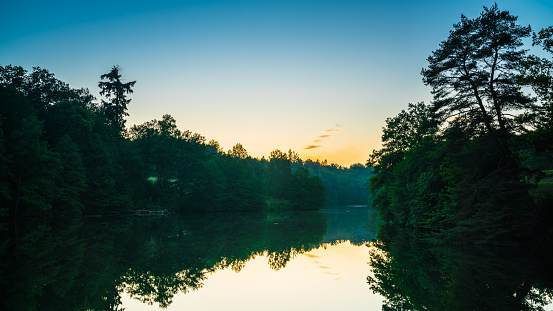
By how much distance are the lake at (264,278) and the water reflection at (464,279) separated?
0.03 metres

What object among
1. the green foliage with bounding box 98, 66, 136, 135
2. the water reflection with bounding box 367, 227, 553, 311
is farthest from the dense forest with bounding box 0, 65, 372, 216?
the water reflection with bounding box 367, 227, 553, 311

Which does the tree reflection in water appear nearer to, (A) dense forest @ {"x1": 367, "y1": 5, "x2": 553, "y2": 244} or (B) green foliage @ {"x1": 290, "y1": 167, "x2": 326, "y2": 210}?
(A) dense forest @ {"x1": 367, "y1": 5, "x2": 553, "y2": 244}

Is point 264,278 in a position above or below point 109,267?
below

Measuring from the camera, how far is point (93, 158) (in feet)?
176

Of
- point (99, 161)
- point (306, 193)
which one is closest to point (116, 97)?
point (99, 161)

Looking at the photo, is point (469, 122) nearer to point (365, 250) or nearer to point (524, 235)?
point (524, 235)

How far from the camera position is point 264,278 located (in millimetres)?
12859

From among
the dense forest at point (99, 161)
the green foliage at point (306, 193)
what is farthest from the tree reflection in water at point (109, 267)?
the green foliage at point (306, 193)

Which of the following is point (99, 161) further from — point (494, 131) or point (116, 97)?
point (494, 131)

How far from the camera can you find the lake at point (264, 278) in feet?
30.7

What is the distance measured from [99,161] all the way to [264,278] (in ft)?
159

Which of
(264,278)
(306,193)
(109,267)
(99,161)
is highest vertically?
(99,161)

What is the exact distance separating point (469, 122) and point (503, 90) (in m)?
2.38

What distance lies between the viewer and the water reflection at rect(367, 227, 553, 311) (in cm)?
935
